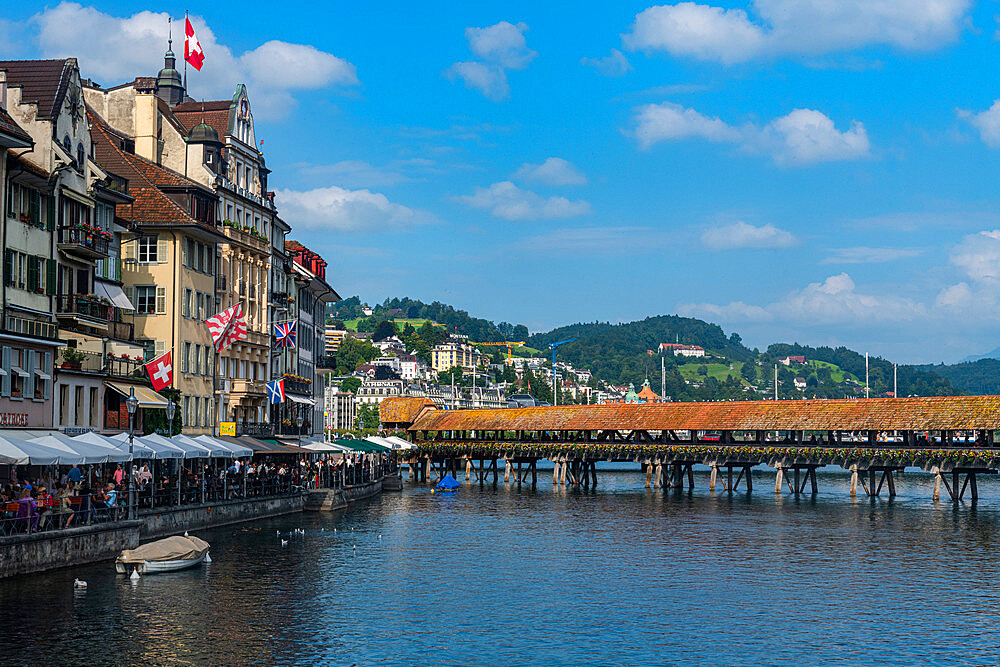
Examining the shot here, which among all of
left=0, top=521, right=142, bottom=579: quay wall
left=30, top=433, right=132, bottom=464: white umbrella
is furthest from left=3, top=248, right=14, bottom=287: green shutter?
left=0, top=521, right=142, bottom=579: quay wall

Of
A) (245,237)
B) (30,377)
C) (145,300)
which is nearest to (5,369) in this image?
(30,377)

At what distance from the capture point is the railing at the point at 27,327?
4659 centimetres

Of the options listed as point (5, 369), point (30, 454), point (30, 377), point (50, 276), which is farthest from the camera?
point (50, 276)

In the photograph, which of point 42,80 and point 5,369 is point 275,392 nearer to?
point 42,80

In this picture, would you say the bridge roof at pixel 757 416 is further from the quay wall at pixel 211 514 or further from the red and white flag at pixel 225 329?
the red and white flag at pixel 225 329

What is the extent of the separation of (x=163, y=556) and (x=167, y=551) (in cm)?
29

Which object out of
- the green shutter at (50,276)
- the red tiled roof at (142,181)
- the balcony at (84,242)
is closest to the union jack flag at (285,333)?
the red tiled roof at (142,181)

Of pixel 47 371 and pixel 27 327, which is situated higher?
pixel 27 327

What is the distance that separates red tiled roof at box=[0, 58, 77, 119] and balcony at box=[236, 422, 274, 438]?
1164 inches

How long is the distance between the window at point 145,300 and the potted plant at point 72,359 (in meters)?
15.4

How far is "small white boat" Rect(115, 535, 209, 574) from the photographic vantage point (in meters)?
40.2

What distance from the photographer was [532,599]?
40.0 m

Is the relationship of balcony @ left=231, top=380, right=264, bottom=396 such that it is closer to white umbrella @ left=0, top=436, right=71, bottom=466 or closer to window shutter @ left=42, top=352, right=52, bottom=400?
window shutter @ left=42, top=352, right=52, bottom=400

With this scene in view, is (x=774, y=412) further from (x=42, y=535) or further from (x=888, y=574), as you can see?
(x=42, y=535)
